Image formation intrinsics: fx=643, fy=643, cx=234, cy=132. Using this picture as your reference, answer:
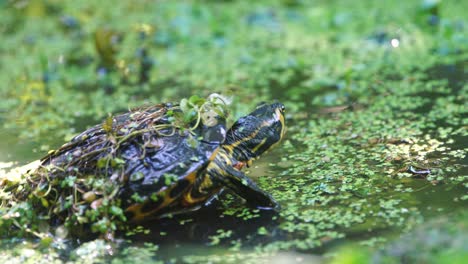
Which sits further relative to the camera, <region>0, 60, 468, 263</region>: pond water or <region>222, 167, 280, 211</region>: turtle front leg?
<region>222, 167, 280, 211</region>: turtle front leg

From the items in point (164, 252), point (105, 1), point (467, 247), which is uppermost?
point (105, 1)

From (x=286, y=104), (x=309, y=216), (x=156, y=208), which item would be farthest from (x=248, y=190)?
(x=286, y=104)

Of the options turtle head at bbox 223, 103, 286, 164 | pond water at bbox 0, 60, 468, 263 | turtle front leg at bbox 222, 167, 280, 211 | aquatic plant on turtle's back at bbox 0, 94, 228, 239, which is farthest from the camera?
turtle head at bbox 223, 103, 286, 164

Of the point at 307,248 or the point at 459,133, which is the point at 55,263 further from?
the point at 459,133

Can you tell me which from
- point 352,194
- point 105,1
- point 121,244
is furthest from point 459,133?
point 105,1

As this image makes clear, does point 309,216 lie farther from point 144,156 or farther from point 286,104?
point 286,104

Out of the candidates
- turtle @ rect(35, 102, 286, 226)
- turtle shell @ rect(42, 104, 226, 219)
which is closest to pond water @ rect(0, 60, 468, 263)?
turtle @ rect(35, 102, 286, 226)

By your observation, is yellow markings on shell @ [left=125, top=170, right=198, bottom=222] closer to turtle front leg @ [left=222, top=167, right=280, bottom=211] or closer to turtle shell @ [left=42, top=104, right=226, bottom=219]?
turtle shell @ [left=42, top=104, right=226, bottom=219]

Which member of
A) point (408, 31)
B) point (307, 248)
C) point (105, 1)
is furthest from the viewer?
point (105, 1)
